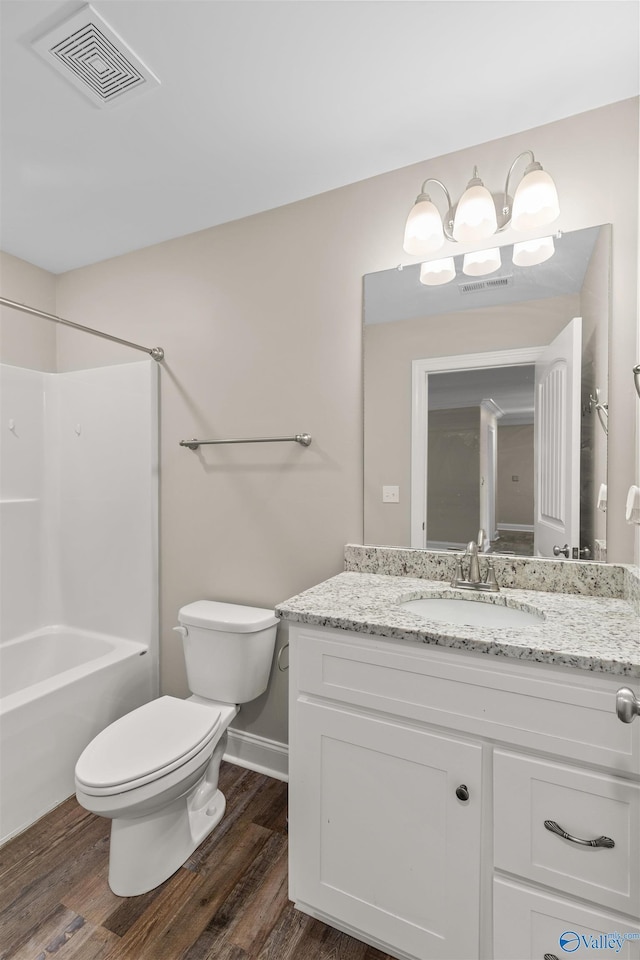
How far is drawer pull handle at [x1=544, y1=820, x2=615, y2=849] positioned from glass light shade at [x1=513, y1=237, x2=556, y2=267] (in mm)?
1517

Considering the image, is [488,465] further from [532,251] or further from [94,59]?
[94,59]

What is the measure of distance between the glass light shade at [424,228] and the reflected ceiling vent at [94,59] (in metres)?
0.85

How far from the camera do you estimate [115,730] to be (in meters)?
1.53

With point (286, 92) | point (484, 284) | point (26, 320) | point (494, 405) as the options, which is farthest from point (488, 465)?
point (26, 320)

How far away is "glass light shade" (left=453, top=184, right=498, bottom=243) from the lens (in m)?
1.44

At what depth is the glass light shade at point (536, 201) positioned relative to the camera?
1.37 metres

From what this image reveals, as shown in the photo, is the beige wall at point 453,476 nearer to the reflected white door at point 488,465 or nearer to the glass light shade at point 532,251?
the reflected white door at point 488,465

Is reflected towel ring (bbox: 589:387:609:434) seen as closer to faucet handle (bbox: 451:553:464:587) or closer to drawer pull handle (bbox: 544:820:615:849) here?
faucet handle (bbox: 451:553:464:587)

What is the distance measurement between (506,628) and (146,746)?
115 cm

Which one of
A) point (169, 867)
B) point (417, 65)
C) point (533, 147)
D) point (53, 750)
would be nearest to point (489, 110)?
point (533, 147)

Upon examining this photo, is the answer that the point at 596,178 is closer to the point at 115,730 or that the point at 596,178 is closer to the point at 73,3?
the point at 73,3

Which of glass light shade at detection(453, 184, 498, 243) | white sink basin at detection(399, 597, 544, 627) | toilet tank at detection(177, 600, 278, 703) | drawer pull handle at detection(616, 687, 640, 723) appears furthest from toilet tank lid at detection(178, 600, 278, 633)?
glass light shade at detection(453, 184, 498, 243)

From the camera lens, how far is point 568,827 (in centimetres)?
95

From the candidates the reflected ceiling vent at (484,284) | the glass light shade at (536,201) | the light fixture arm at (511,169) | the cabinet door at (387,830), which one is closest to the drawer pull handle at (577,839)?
the cabinet door at (387,830)
